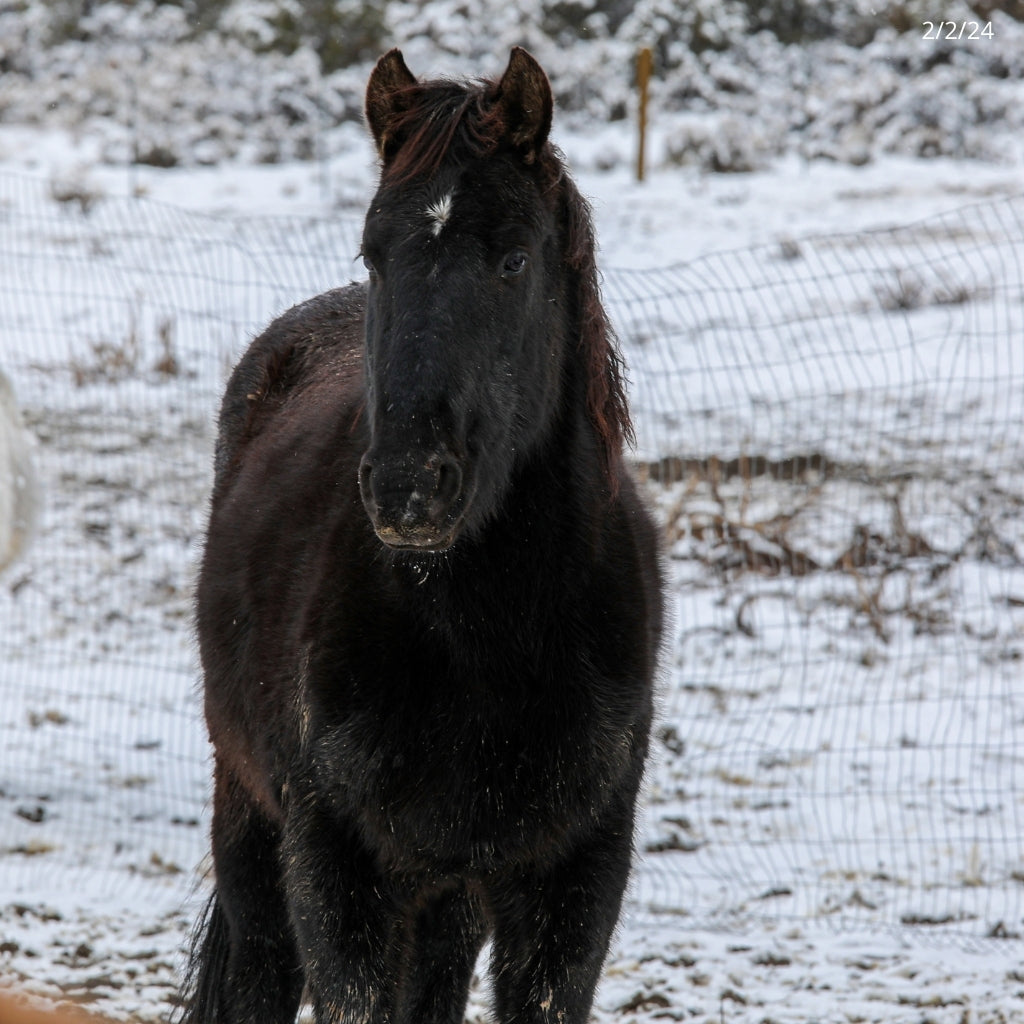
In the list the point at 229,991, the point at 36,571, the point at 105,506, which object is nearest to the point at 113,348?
the point at 105,506

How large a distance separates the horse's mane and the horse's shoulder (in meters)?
0.92

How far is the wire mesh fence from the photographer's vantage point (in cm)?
455

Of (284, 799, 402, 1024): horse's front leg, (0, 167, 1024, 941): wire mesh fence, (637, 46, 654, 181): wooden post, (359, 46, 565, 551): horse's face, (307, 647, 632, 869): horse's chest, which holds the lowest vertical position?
(0, 167, 1024, 941): wire mesh fence

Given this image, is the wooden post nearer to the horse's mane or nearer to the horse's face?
the horse's mane

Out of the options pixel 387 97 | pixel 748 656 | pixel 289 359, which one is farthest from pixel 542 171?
pixel 748 656

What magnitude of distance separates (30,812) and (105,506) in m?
2.52

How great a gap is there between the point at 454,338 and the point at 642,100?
13168mm

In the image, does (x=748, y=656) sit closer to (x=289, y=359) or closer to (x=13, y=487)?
(x=289, y=359)

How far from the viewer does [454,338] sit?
2135mm

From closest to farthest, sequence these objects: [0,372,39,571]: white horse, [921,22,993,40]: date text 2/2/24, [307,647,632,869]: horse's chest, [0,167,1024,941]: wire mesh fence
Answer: [307,647,632,869]: horse's chest, [0,372,39,571]: white horse, [0,167,1024,941]: wire mesh fence, [921,22,993,40]: date text 2/2/24

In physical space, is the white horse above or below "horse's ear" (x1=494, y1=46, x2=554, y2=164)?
below

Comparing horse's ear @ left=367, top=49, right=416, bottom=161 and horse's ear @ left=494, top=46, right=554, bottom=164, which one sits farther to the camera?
horse's ear @ left=367, top=49, right=416, bottom=161

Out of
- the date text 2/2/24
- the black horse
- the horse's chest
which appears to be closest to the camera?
the black horse

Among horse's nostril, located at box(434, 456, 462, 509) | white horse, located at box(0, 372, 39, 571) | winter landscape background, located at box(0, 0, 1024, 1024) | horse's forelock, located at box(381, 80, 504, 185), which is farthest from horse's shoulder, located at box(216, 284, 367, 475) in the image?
horse's nostril, located at box(434, 456, 462, 509)
